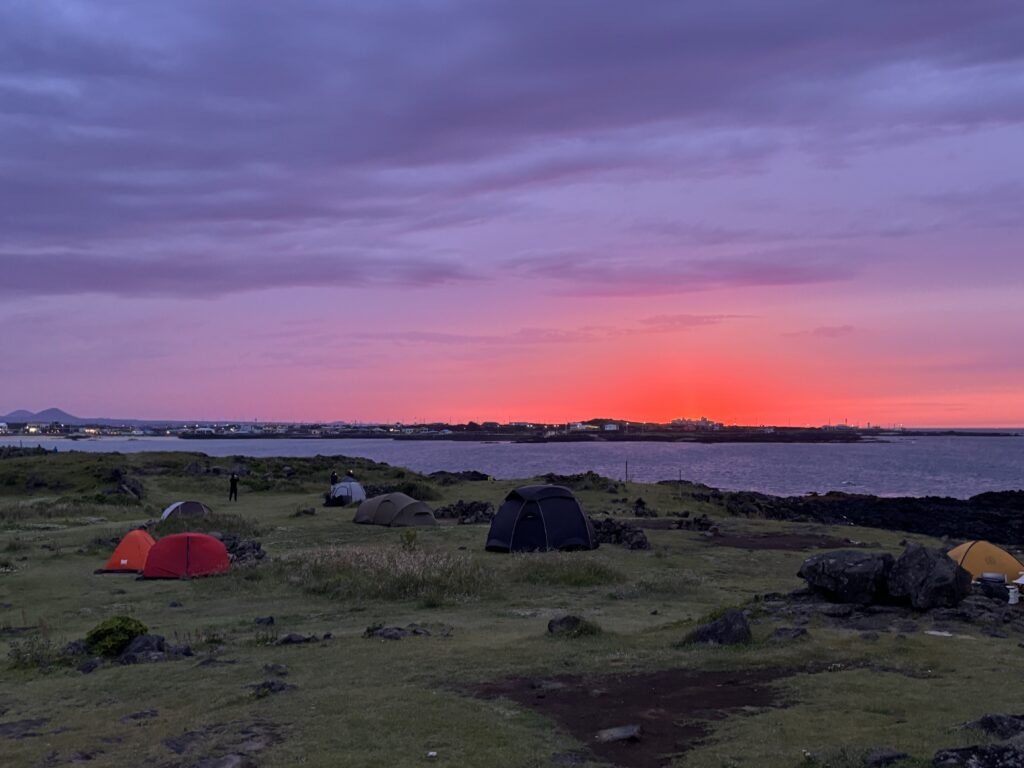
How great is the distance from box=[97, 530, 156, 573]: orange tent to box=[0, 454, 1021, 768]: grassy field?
3.66 feet

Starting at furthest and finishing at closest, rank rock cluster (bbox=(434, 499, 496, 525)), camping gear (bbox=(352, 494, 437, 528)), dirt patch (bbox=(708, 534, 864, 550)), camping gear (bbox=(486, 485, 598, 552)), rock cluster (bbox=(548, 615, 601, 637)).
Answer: rock cluster (bbox=(434, 499, 496, 525)), camping gear (bbox=(352, 494, 437, 528)), dirt patch (bbox=(708, 534, 864, 550)), camping gear (bbox=(486, 485, 598, 552)), rock cluster (bbox=(548, 615, 601, 637))

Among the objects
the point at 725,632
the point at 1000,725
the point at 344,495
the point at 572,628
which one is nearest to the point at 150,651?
the point at 572,628

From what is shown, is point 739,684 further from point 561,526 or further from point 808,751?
point 561,526

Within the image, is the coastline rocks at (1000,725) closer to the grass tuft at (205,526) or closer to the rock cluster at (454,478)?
the grass tuft at (205,526)

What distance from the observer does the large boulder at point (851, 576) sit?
15.9 metres

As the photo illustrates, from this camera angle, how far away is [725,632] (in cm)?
1384

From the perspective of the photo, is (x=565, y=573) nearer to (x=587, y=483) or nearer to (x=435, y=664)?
(x=435, y=664)

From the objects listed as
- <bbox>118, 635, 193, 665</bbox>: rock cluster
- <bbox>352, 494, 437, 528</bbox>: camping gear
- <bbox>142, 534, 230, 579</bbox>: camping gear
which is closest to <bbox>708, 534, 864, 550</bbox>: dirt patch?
<bbox>352, 494, 437, 528</bbox>: camping gear

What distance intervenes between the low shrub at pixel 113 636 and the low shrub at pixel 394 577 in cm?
598

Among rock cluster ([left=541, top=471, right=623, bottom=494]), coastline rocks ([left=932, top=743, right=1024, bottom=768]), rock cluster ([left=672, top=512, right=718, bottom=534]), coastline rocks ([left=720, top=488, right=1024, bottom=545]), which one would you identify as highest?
coastline rocks ([left=932, top=743, right=1024, bottom=768])

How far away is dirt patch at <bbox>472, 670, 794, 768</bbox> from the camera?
9.29 metres

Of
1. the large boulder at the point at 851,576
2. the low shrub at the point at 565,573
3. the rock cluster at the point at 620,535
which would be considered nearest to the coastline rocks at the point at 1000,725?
the large boulder at the point at 851,576

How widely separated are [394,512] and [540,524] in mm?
10830

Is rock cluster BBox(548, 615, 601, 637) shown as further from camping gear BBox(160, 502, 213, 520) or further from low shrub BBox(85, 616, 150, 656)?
camping gear BBox(160, 502, 213, 520)
